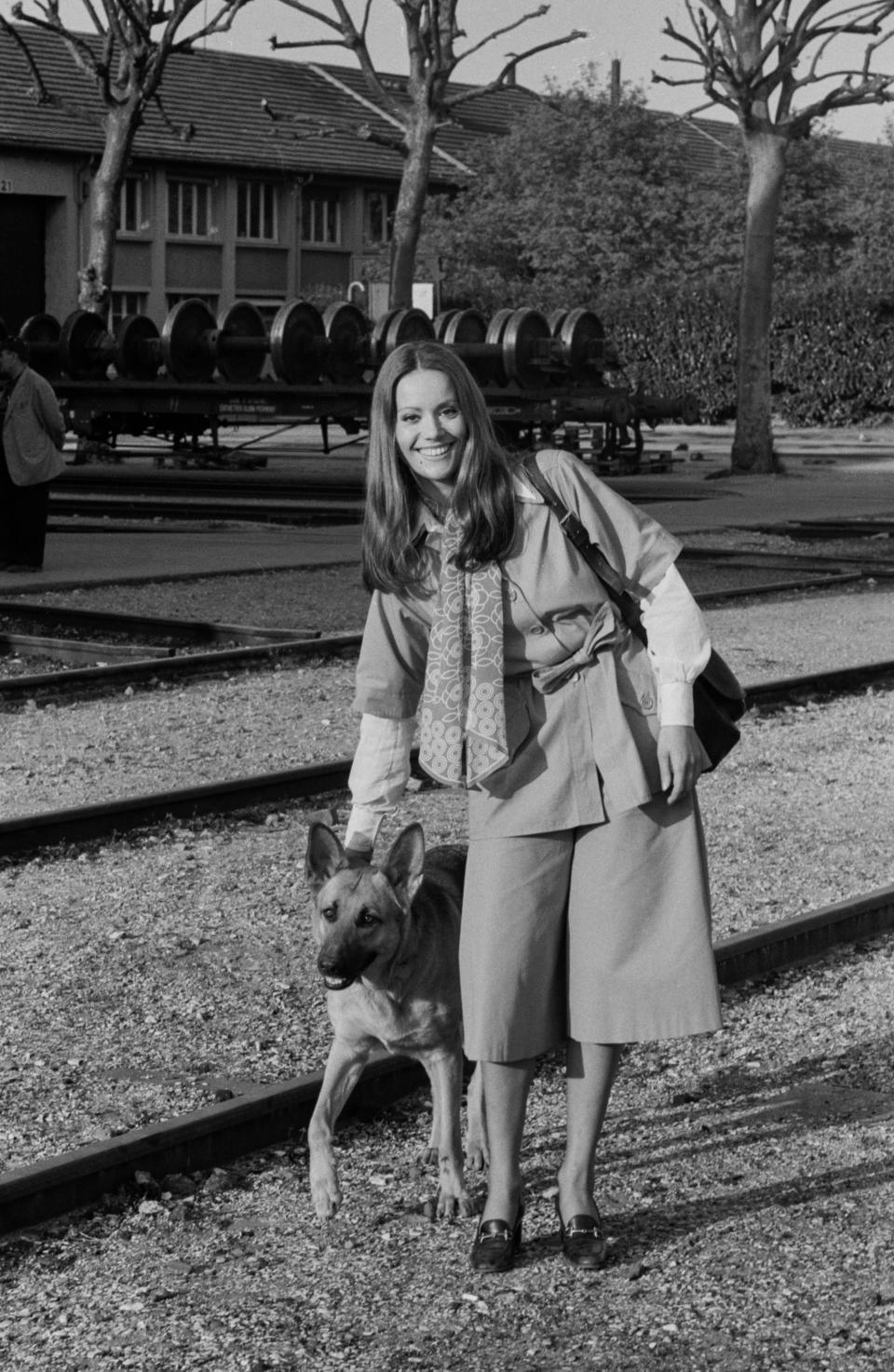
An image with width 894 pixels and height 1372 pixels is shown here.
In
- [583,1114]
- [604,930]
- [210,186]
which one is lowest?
[583,1114]

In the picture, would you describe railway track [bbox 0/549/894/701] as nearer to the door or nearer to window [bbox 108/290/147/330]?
the door

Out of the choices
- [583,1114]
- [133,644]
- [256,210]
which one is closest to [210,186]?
[256,210]

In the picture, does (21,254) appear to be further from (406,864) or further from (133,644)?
(406,864)

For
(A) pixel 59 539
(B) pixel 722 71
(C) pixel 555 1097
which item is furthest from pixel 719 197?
(C) pixel 555 1097

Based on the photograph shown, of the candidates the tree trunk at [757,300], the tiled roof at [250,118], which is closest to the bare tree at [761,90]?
the tree trunk at [757,300]

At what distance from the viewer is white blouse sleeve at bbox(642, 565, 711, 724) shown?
378 cm

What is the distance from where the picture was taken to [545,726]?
3.82 metres

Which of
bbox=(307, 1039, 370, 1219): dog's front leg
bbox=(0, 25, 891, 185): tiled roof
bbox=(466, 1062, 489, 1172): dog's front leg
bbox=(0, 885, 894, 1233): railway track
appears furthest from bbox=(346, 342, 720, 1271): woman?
bbox=(0, 25, 891, 185): tiled roof

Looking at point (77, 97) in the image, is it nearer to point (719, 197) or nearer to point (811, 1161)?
point (719, 197)

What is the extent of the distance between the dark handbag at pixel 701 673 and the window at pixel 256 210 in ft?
175

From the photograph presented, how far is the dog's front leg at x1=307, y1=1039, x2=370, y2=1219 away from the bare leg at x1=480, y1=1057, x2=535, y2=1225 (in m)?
0.32

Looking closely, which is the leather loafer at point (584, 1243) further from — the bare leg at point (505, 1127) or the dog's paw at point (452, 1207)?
the dog's paw at point (452, 1207)

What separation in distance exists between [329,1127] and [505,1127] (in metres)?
0.38

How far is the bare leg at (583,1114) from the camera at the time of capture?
3939mm
